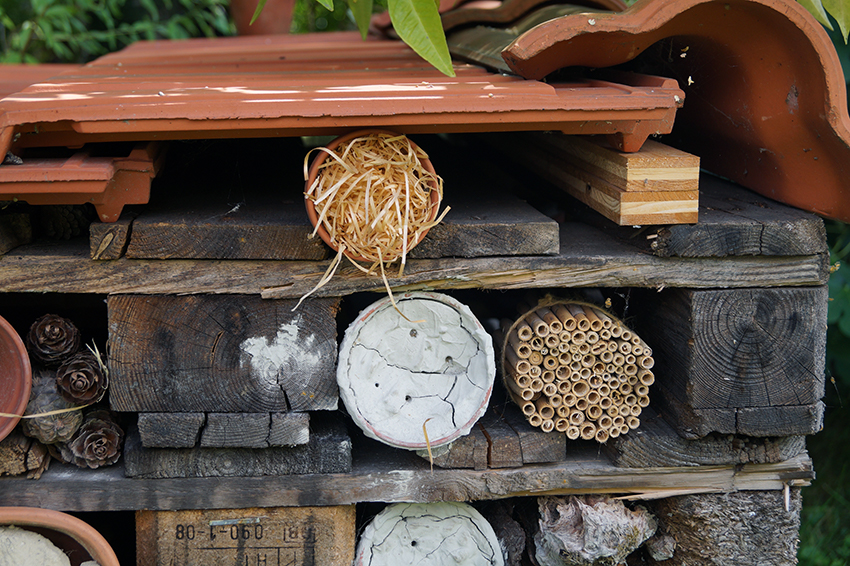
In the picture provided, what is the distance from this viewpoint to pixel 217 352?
1.85 m

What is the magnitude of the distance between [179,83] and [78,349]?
2.85ft

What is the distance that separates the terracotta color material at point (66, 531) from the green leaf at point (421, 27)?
62.4 inches

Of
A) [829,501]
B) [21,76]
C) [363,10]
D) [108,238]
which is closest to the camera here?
[108,238]

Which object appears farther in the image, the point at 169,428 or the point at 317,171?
the point at 169,428

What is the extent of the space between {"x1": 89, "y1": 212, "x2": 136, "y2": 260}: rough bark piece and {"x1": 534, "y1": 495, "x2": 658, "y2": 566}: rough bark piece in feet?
4.91

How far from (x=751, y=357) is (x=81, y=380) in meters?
1.93

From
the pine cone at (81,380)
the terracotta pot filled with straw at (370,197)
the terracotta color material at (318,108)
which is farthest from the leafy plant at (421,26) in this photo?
the pine cone at (81,380)

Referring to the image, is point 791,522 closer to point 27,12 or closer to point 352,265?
point 352,265

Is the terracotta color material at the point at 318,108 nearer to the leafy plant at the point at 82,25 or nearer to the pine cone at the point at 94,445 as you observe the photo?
the pine cone at the point at 94,445

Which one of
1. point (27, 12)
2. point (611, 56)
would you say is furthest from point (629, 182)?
point (27, 12)

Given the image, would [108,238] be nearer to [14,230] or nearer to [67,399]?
[14,230]

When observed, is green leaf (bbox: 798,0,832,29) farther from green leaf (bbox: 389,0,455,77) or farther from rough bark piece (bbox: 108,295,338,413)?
rough bark piece (bbox: 108,295,338,413)

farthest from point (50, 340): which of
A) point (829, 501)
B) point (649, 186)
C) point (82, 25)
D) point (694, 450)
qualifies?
point (82, 25)

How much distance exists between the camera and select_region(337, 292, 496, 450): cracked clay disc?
75.0 inches
